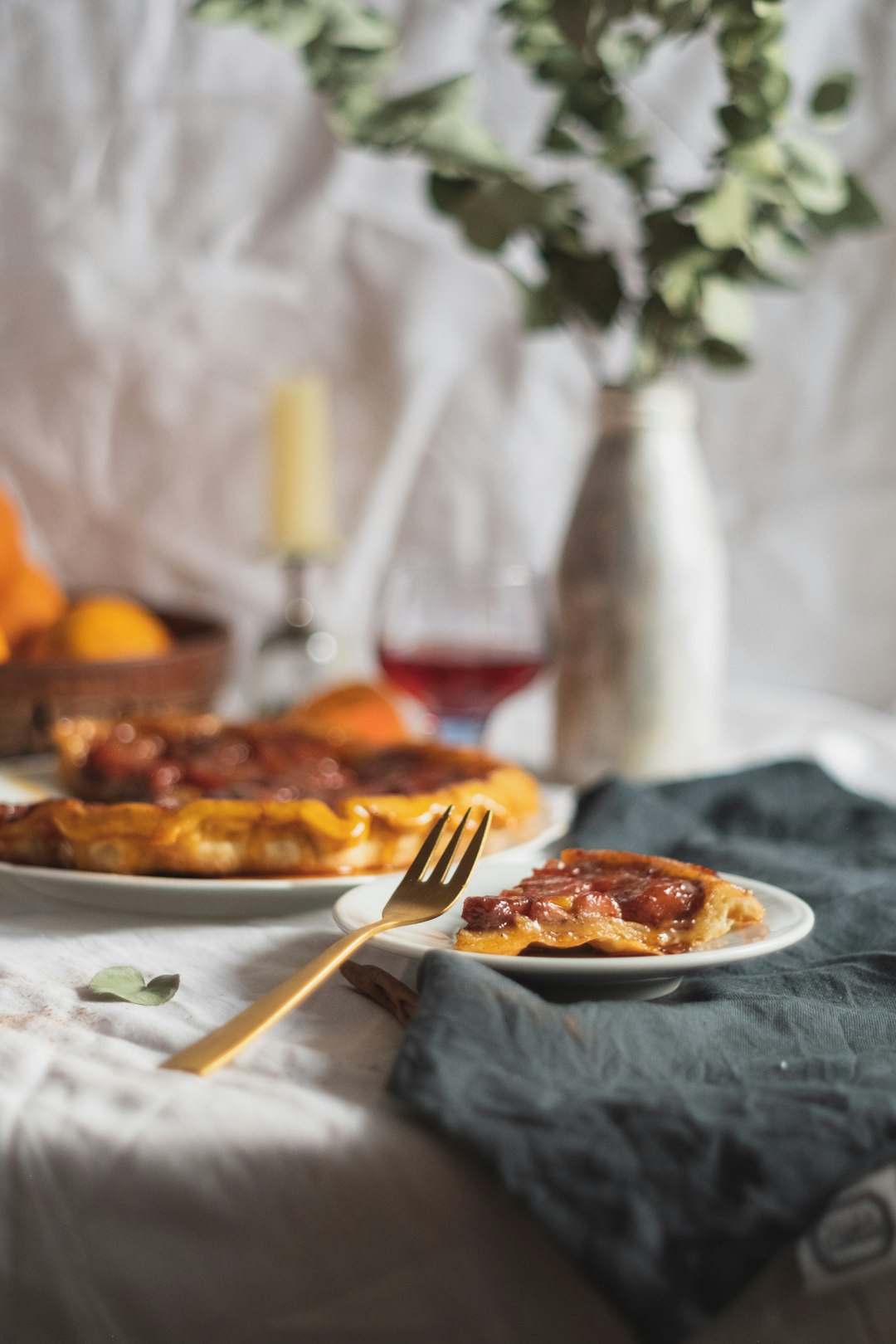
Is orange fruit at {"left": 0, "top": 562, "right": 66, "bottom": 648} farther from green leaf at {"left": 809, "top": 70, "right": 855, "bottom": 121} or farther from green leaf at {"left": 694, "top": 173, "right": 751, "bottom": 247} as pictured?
green leaf at {"left": 809, "top": 70, "right": 855, "bottom": 121}

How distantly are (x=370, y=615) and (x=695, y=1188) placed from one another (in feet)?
6.53

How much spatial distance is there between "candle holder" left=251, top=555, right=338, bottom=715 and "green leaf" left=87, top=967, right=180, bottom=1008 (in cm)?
118

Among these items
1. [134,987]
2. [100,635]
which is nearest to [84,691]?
[100,635]

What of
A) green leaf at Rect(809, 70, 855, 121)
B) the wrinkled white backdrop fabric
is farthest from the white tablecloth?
the wrinkled white backdrop fabric

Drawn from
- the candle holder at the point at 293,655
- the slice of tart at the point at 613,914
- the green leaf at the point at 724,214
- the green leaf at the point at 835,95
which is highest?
the green leaf at the point at 835,95

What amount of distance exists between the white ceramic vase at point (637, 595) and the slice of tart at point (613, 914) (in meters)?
0.76

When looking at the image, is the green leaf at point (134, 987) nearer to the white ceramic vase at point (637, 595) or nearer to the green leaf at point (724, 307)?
the white ceramic vase at point (637, 595)

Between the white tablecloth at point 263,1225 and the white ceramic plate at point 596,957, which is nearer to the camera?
the white tablecloth at point 263,1225

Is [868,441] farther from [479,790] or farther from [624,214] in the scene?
[479,790]

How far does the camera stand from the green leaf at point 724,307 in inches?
61.4

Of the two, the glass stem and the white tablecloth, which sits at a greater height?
the white tablecloth

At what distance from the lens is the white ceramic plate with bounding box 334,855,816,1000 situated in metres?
0.76

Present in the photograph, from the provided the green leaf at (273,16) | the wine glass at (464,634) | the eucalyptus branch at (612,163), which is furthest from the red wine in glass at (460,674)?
the green leaf at (273,16)

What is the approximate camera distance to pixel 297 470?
2.05m
